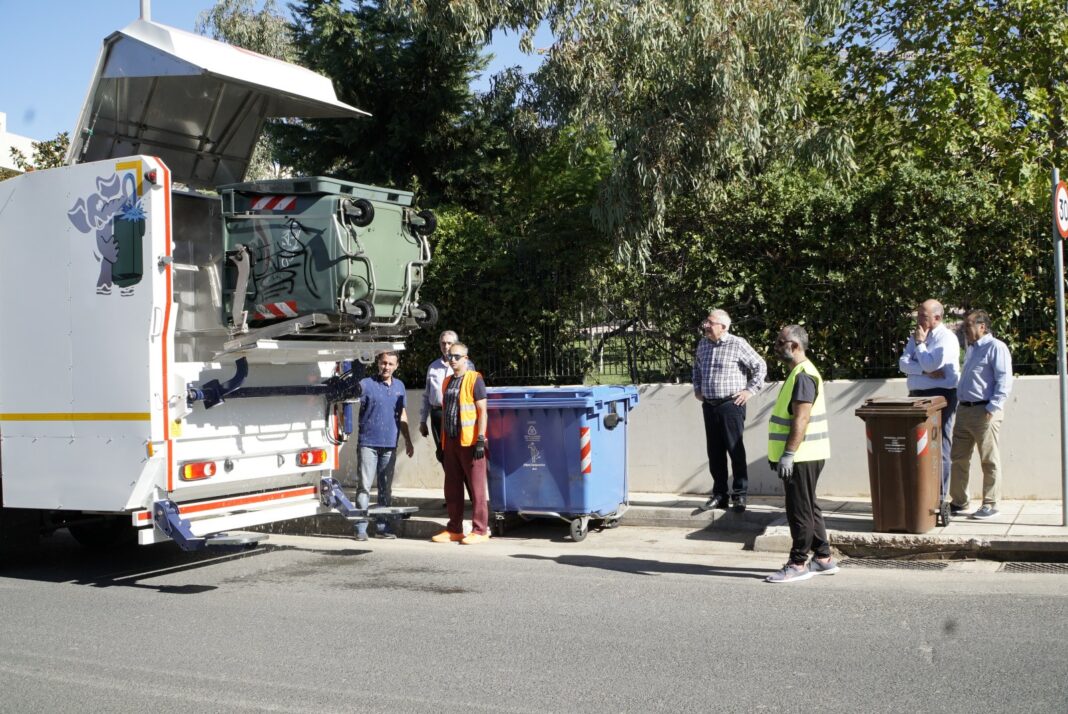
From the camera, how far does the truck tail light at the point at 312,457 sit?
889cm

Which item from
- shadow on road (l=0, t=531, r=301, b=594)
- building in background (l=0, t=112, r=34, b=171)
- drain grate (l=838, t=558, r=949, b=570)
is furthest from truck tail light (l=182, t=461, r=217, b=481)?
building in background (l=0, t=112, r=34, b=171)

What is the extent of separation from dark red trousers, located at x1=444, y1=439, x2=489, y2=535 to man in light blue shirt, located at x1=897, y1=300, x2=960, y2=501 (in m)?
3.85

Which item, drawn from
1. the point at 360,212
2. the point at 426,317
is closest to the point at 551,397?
the point at 426,317

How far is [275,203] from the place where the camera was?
8.00 meters

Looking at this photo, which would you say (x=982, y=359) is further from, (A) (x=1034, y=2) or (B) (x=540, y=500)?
(A) (x=1034, y=2)

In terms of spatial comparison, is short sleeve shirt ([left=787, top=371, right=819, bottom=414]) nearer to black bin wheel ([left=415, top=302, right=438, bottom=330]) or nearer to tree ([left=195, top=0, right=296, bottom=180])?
black bin wheel ([left=415, top=302, right=438, bottom=330])

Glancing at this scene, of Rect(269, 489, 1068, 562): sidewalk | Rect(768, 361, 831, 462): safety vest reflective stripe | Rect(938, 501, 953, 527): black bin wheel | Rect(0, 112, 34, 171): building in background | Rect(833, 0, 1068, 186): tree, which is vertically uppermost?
Rect(0, 112, 34, 171): building in background

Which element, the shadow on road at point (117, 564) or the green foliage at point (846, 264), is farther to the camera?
the green foliage at point (846, 264)

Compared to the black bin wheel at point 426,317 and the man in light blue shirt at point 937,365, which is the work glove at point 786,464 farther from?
the black bin wheel at point 426,317

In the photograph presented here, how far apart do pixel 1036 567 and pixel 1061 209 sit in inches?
112

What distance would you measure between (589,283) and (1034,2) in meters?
7.38

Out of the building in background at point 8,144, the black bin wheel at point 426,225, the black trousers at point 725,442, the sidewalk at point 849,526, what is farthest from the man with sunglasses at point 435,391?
the building in background at point 8,144

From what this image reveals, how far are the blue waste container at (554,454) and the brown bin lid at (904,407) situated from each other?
2278mm

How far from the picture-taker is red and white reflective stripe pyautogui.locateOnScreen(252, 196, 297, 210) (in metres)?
7.94
